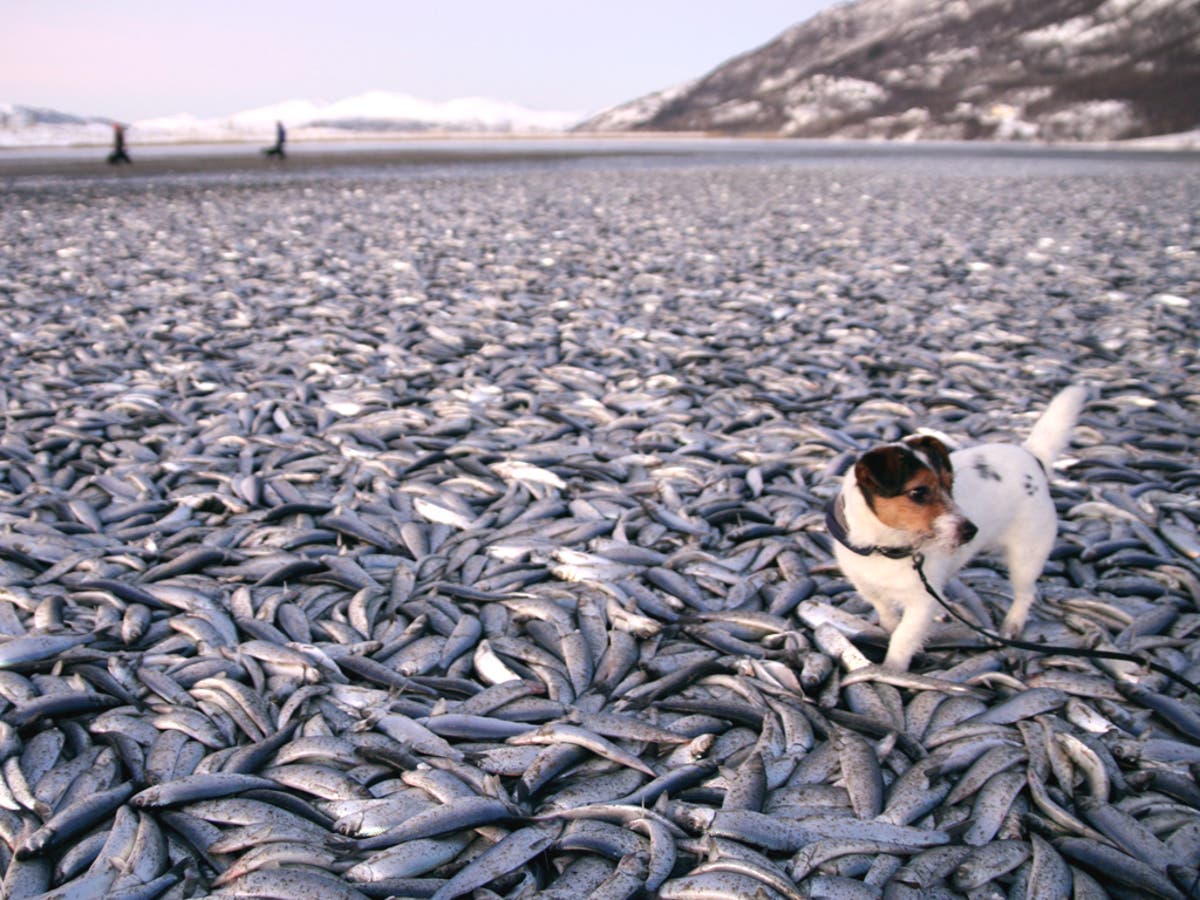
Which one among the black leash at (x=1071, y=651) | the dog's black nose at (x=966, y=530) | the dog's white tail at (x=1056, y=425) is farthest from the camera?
the dog's white tail at (x=1056, y=425)

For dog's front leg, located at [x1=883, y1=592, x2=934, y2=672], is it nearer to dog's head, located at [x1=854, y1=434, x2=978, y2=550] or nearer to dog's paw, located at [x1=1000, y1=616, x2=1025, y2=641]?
dog's head, located at [x1=854, y1=434, x2=978, y2=550]

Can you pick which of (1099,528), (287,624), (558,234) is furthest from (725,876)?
(558,234)

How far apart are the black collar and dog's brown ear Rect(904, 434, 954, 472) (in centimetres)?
34

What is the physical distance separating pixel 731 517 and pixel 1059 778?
7.65ft

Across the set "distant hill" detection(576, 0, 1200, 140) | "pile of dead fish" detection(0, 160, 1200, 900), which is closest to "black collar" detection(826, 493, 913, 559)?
"pile of dead fish" detection(0, 160, 1200, 900)

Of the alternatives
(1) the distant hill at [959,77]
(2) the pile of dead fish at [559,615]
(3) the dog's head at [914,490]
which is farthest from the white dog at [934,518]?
(1) the distant hill at [959,77]

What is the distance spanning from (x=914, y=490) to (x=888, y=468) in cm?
12

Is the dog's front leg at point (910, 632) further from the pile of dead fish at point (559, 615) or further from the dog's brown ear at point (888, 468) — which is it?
the dog's brown ear at point (888, 468)

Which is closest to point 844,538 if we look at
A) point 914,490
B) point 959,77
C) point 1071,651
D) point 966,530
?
point 914,490

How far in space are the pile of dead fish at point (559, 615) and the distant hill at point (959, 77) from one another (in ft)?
320

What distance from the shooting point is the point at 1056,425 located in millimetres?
3848

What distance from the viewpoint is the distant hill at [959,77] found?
94.4 metres

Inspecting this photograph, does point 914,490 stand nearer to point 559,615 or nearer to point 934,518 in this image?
point 934,518

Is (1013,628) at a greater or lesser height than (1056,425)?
lesser
